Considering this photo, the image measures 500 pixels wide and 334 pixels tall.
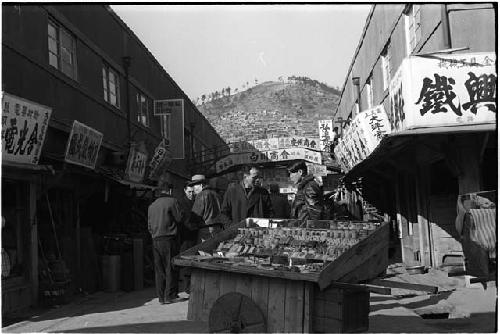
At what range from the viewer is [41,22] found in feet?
37.9

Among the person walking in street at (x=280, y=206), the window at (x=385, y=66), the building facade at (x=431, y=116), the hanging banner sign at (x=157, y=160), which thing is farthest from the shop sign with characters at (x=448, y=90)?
the hanging banner sign at (x=157, y=160)

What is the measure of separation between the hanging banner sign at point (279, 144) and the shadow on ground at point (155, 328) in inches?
951

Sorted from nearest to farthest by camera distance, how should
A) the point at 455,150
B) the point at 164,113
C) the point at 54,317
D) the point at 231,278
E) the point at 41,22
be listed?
the point at 231,278
the point at 54,317
the point at 455,150
the point at 41,22
the point at 164,113

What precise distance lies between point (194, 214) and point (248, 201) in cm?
107

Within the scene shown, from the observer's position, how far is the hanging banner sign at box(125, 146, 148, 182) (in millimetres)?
15827

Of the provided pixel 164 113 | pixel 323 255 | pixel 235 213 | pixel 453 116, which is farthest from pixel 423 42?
pixel 164 113

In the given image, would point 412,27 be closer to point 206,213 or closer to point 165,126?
point 206,213

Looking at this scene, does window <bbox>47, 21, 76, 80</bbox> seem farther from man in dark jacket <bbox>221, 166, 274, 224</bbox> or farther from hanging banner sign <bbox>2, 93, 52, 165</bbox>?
man in dark jacket <bbox>221, 166, 274, 224</bbox>

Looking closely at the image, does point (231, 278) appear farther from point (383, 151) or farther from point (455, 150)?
point (383, 151)

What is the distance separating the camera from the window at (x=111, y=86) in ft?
52.3

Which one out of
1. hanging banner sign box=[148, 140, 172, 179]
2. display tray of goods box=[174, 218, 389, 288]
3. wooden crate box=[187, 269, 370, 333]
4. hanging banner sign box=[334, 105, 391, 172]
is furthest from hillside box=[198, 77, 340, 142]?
wooden crate box=[187, 269, 370, 333]

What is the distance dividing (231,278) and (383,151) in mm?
7134

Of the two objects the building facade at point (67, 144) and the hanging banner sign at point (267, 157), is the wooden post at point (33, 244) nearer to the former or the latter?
the building facade at point (67, 144)

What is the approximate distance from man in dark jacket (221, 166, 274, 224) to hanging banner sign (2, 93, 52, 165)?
10.9 ft
